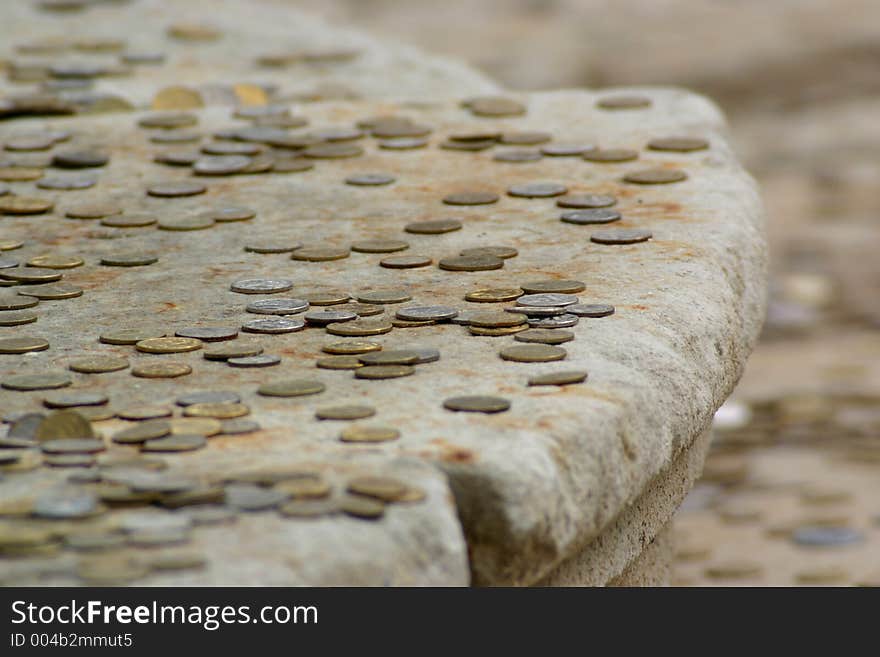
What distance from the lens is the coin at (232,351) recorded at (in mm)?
1636

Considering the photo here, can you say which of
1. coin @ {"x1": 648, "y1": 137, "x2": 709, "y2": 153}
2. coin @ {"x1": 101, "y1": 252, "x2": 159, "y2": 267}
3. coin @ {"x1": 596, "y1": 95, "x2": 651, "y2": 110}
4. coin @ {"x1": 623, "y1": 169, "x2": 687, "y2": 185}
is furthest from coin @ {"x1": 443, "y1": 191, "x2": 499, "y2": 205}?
coin @ {"x1": 596, "y1": 95, "x2": 651, "y2": 110}

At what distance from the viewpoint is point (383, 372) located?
5.13 ft

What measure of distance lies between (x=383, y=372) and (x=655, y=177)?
0.95 m

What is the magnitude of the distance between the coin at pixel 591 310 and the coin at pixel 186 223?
2.30 ft

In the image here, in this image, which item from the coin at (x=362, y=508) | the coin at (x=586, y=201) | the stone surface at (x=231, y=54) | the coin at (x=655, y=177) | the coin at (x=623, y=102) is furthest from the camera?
the stone surface at (x=231, y=54)

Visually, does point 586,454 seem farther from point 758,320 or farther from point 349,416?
point 758,320

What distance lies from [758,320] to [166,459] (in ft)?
3.38

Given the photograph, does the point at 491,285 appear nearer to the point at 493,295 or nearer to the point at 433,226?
the point at 493,295

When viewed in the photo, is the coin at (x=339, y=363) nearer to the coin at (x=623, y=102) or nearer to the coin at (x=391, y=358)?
the coin at (x=391, y=358)

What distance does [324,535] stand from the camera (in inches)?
45.2

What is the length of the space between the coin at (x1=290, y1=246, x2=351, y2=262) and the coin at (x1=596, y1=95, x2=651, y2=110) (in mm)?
976

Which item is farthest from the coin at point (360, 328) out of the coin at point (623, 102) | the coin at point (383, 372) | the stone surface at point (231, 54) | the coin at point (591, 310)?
the stone surface at point (231, 54)

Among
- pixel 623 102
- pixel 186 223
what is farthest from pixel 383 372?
pixel 623 102

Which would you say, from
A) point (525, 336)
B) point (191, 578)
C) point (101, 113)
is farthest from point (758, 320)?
point (101, 113)
